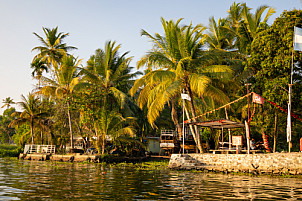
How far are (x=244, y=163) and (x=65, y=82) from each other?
67.7 ft

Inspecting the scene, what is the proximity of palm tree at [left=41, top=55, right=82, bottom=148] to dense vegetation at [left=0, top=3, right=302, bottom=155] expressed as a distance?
99 millimetres

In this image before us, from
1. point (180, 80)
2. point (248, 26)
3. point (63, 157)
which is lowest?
point (63, 157)

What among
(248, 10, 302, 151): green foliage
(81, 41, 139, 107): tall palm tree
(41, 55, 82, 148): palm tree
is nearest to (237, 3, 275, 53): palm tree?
(248, 10, 302, 151): green foliage

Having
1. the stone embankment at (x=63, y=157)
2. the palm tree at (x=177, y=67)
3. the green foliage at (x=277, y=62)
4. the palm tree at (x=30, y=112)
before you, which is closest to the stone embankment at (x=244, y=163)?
the palm tree at (x=177, y=67)

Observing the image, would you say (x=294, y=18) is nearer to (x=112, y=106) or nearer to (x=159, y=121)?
(x=112, y=106)

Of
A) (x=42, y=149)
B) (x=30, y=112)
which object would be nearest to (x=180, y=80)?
(x=42, y=149)

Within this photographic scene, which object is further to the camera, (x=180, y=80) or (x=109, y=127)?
(x=109, y=127)

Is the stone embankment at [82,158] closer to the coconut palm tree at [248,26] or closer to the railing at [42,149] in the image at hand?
the railing at [42,149]

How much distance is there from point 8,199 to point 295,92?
18097 millimetres

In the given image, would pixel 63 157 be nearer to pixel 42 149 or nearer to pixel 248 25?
pixel 42 149

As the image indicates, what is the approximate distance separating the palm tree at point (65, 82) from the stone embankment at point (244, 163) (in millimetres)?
14630

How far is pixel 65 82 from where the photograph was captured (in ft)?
104

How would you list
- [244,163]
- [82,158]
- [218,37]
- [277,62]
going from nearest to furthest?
[244,163], [277,62], [82,158], [218,37]

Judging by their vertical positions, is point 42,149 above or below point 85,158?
above
